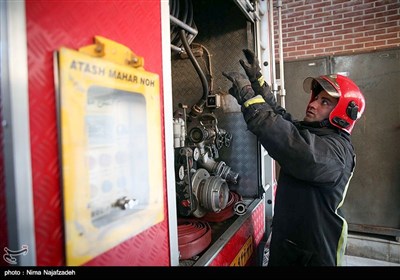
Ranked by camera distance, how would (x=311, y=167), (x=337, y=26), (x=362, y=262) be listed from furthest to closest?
(x=337, y=26) < (x=362, y=262) < (x=311, y=167)

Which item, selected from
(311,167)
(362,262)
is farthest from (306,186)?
(362,262)

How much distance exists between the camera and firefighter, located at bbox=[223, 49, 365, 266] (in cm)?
147

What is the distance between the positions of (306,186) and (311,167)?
26 cm

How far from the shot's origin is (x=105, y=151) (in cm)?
71

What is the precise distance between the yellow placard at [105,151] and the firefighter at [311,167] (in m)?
0.83

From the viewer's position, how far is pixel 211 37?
8.23 feet

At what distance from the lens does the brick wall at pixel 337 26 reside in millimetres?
3844

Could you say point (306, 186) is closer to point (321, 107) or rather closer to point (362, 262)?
point (321, 107)

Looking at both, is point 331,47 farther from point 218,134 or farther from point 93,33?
point 93,33

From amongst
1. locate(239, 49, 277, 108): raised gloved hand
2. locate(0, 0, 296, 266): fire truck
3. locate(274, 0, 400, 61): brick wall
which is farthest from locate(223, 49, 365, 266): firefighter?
locate(274, 0, 400, 61): brick wall

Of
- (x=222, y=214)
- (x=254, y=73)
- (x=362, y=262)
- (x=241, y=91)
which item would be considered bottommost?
(x=362, y=262)

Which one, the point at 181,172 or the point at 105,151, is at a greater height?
the point at 105,151

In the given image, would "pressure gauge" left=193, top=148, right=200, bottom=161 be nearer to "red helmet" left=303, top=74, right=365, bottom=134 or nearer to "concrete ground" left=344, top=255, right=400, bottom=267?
"red helmet" left=303, top=74, right=365, bottom=134

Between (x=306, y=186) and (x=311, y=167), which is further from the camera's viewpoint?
(x=306, y=186)
